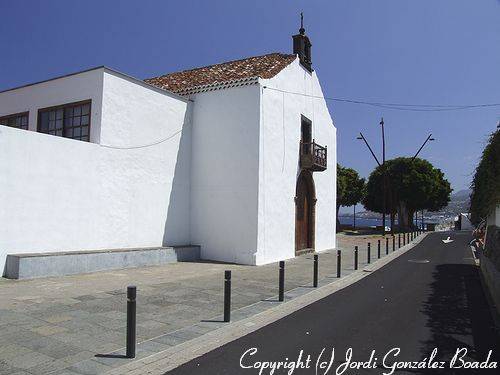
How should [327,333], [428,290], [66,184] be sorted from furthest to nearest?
[66,184]
[428,290]
[327,333]

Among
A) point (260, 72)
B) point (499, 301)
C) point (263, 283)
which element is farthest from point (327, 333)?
point (260, 72)

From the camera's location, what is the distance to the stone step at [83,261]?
10430mm

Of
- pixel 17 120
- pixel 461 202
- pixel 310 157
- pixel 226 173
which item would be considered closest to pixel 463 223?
pixel 461 202

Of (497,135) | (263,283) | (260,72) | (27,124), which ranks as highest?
Answer: (260,72)

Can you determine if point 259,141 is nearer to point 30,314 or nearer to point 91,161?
point 91,161

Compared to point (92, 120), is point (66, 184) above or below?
below

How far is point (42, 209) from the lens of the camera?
1159cm

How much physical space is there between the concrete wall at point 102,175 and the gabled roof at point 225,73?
5.69 ft

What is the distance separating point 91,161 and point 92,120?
1527 millimetres

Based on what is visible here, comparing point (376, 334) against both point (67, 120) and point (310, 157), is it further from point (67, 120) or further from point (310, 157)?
point (310, 157)

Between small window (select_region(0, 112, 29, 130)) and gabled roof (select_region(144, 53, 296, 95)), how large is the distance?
6008mm

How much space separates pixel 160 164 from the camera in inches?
621

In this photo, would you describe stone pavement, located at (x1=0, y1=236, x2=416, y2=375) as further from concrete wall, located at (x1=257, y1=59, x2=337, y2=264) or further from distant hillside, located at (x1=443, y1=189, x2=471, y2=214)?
distant hillside, located at (x1=443, y1=189, x2=471, y2=214)

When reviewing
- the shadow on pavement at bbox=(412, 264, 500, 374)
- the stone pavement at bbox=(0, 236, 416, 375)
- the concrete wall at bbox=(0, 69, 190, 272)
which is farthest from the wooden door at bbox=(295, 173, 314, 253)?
the shadow on pavement at bbox=(412, 264, 500, 374)
